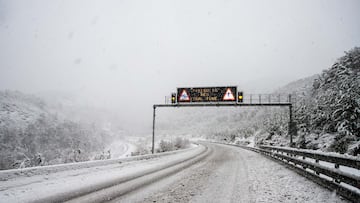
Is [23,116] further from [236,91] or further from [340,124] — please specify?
[340,124]

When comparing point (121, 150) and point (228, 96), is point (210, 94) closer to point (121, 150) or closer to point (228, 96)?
point (228, 96)

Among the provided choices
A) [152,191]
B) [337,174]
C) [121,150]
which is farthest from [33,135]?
[337,174]

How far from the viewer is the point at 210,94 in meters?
22.4

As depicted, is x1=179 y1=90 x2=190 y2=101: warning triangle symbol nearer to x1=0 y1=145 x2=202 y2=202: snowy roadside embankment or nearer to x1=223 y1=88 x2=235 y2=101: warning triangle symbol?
x1=223 y1=88 x2=235 y2=101: warning triangle symbol

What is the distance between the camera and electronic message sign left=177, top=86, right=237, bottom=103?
2209cm

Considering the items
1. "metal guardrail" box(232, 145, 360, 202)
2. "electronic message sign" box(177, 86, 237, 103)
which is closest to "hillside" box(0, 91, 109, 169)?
"electronic message sign" box(177, 86, 237, 103)

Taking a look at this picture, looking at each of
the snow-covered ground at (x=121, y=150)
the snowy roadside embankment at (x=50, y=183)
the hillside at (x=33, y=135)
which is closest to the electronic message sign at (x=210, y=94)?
the snow-covered ground at (x=121, y=150)

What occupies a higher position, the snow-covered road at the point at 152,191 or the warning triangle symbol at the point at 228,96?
the warning triangle symbol at the point at 228,96

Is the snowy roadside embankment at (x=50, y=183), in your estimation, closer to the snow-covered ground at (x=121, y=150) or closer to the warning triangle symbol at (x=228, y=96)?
the warning triangle symbol at (x=228, y=96)

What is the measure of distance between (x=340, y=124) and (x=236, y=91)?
9342 mm

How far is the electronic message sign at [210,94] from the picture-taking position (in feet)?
72.5

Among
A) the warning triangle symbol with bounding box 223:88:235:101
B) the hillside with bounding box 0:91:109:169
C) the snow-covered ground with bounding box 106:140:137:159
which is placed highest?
the warning triangle symbol with bounding box 223:88:235:101

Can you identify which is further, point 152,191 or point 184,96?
point 184,96

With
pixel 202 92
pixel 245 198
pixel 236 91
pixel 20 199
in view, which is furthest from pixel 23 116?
pixel 245 198
